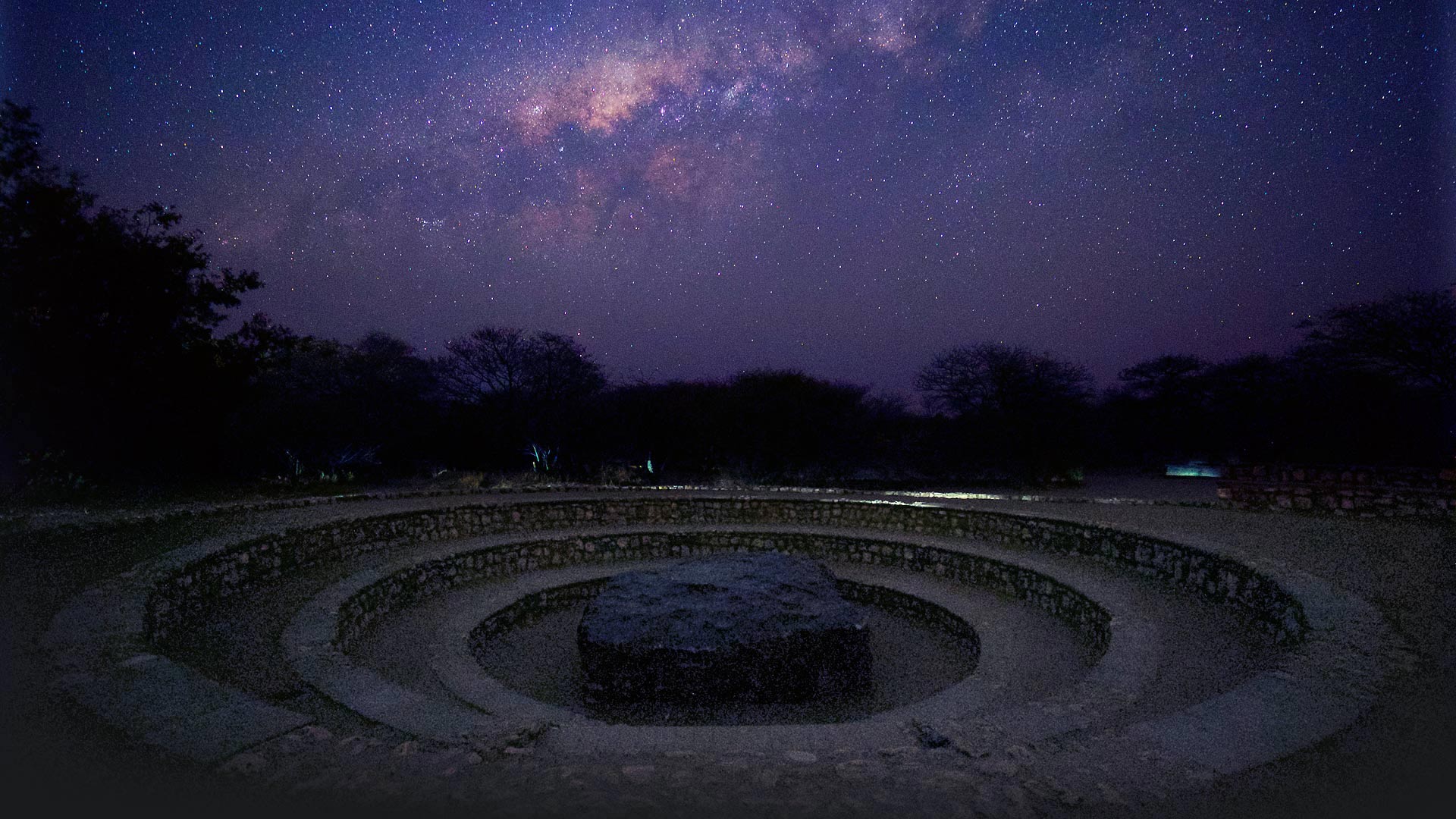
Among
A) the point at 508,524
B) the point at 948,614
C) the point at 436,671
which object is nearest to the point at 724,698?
the point at 436,671

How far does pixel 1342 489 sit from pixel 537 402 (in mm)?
24185

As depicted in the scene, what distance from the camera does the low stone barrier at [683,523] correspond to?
5.84 meters

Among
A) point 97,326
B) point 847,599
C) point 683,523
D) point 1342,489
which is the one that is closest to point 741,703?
point 847,599

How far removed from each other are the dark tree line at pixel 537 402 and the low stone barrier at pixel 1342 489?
766cm

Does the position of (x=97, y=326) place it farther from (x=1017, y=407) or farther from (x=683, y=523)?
(x=1017, y=407)

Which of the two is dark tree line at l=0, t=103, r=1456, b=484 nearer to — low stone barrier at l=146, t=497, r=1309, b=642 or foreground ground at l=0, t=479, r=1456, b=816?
low stone barrier at l=146, t=497, r=1309, b=642

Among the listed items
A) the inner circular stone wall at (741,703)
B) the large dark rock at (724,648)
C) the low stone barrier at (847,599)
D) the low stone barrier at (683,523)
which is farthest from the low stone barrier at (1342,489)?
the large dark rock at (724,648)

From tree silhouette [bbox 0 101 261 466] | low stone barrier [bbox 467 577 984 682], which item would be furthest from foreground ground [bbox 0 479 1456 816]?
tree silhouette [bbox 0 101 261 466]

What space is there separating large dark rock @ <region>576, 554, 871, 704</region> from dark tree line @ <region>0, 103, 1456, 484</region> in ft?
34.5

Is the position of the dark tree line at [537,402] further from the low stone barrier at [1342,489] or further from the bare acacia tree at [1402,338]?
the low stone barrier at [1342,489]

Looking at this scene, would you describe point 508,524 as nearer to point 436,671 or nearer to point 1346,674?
point 436,671

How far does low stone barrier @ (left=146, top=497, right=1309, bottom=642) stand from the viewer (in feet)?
19.1

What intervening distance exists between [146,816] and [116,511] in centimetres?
1040

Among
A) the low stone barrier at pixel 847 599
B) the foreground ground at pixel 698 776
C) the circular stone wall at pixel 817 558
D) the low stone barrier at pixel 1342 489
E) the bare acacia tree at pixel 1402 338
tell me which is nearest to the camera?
the foreground ground at pixel 698 776
